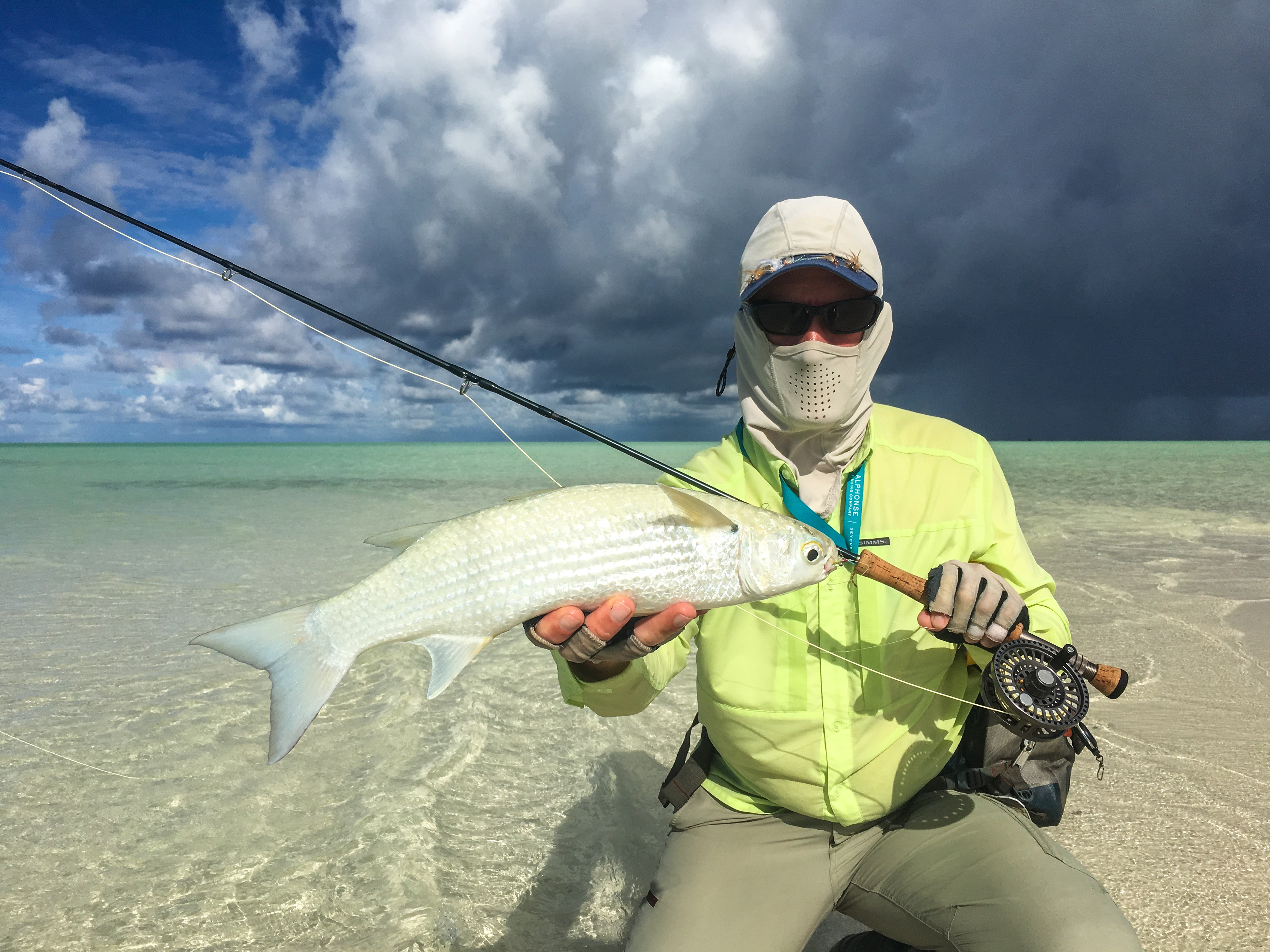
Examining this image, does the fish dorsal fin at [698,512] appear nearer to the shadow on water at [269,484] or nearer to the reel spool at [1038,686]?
the reel spool at [1038,686]

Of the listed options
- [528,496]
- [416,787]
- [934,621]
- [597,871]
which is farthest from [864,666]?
[416,787]

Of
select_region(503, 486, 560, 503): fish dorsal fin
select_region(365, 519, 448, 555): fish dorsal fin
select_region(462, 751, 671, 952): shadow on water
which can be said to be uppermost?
select_region(503, 486, 560, 503): fish dorsal fin

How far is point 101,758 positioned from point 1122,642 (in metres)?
8.21

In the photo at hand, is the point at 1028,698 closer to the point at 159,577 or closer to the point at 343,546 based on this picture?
the point at 159,577

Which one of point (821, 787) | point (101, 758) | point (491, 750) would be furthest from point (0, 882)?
point (821, 787)

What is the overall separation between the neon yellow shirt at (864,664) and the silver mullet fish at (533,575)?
327 mm

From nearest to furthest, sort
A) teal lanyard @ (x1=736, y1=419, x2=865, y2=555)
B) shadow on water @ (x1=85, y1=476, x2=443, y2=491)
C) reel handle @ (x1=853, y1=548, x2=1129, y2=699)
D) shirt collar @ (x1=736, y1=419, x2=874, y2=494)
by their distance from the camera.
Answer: reel handle @ (x1=853, y1=548, x2=1129, y2=699) → teal lanyard @ (x1=736, y1=419, x2=865, y2=555) → shirt collar @ (x1=736, y1=419, x2=874, y2=494) → shadow on water @ (x1=85, y1=476, x2=443, y2=491)

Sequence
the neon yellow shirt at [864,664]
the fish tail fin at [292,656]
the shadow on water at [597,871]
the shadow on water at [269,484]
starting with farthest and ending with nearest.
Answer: the shadow on water at [269,484] → the shadow on water at [597,871] → the neon yellow shirt at [864,664] → the fish tail fin at [292,656]

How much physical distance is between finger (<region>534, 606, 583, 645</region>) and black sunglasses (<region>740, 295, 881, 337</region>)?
148 cm

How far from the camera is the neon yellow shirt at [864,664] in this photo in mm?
2562

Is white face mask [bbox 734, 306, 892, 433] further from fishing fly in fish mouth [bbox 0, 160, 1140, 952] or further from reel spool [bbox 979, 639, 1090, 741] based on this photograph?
reel spool [bbox 979, 639, 1090, 741]

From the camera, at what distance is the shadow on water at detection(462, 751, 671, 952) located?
3.11 m

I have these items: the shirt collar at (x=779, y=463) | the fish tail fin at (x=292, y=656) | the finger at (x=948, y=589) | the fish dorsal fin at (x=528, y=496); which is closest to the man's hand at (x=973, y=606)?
the finger at (x=948, y=589)

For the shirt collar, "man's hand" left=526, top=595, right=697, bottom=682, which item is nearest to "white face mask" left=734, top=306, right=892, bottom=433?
the shirt collar
